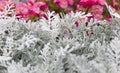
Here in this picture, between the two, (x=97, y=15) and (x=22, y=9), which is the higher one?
(x=22, y=9)

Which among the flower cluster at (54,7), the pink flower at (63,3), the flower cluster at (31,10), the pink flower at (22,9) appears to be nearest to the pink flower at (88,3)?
the flower cluster at (54,7)

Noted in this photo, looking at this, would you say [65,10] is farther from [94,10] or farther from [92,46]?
[92,46]

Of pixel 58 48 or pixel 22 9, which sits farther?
pixel 22 9

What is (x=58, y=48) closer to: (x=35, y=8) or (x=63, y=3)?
(x=35, y=8)

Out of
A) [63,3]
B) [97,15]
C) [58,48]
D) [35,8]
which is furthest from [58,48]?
[97,15]

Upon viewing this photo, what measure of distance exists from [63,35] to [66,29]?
0.04m

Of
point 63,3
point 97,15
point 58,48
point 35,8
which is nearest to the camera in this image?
point 58,48

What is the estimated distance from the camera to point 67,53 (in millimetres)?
1646

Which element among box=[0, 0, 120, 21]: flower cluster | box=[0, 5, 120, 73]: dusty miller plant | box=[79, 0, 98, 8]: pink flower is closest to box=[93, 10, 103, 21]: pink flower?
box=[0, 0, 120, 21]: flower cluster

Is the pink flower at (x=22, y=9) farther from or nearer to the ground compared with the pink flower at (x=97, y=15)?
farther from the ground

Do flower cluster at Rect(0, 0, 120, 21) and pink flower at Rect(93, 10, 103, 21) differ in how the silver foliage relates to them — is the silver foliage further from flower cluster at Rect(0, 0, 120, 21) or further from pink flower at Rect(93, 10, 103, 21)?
pink flower at Rect(93, 10, 103, 21)

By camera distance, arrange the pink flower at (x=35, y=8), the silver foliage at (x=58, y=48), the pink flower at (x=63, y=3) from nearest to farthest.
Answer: the silver foliage at (x=58, y=48), the pink flower at (x=35, y=8), the pink flower at (x=63, y=3)

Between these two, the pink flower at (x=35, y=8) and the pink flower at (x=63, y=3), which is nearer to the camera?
the pink flower at (x=35, y=8)

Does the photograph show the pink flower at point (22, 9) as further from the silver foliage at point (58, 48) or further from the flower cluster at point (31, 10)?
the silver foliage at point (58, 48)
